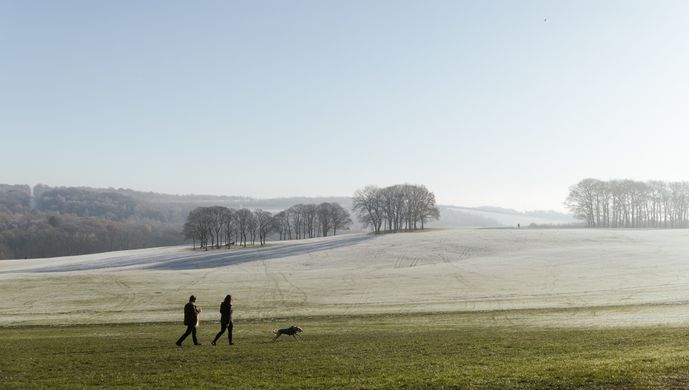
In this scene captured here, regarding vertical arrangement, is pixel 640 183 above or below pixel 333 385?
above

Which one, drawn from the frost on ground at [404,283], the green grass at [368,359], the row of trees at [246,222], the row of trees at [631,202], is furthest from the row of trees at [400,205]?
the green grass at [368,359]

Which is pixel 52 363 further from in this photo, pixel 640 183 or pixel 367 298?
pixel 640 183

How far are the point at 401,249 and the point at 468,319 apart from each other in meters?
63.7

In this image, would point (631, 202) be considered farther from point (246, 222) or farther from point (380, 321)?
point (380, 321)

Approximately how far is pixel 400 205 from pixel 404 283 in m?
96.5

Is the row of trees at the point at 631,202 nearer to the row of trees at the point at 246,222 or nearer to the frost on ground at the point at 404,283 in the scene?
the frost on ground at the point at 404,283

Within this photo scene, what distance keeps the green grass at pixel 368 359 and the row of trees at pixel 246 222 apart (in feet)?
381

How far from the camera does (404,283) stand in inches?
2394

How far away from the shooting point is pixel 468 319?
34719 mm

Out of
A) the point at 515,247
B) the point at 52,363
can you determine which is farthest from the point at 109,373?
the point at 515,247

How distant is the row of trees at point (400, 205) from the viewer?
500 ft

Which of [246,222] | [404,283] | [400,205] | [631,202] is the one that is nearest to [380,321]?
[404,283]

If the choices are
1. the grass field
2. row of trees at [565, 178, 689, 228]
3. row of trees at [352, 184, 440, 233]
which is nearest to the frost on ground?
the grass field

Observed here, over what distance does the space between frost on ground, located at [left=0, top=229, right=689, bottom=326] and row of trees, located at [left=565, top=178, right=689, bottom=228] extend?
65111mm
